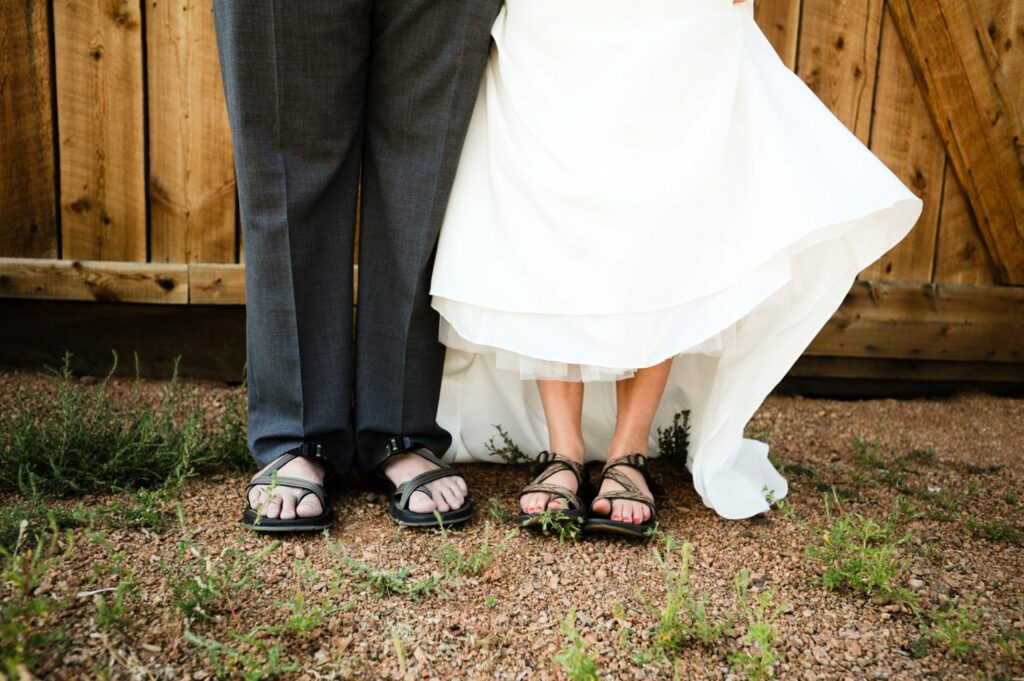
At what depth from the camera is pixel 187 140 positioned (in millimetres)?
2535

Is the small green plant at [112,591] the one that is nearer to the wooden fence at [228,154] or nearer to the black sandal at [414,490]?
the black sandal at [414,490]

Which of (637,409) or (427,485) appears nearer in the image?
(427,485)

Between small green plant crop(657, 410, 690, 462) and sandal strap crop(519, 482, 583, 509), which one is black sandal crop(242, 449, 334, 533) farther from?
small green plant crop(657, 410, 690, 462)

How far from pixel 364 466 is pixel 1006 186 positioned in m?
2.43

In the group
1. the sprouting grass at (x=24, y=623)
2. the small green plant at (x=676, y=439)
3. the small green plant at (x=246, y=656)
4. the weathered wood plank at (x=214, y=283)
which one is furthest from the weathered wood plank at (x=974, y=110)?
the sprouting grass at (x=24, y=623)

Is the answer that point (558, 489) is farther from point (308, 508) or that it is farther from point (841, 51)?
point (841, 51)

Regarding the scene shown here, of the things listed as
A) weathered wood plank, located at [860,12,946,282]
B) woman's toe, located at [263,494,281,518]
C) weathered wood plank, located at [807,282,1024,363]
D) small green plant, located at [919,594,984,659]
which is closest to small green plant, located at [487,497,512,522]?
woman's toe, located at [263,494,281,518]

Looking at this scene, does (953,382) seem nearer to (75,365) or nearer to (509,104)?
(509,104)

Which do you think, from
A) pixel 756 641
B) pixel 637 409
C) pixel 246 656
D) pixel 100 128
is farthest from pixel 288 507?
pixel 100 128

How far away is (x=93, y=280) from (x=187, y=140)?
55 cm

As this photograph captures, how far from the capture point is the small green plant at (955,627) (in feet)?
4.06

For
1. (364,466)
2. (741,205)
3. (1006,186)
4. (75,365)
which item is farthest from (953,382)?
(75,365)

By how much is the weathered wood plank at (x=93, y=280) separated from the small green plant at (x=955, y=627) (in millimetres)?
2268

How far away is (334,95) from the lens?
65.4 inches
